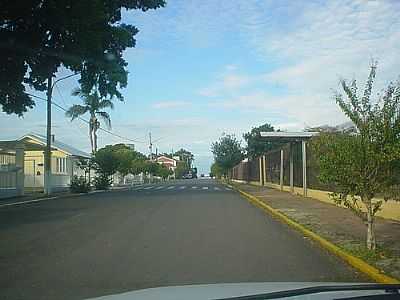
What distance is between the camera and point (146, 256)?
10.7m

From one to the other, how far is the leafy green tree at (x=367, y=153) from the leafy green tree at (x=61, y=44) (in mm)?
15147

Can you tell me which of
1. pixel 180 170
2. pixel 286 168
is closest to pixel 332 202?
pixel 286 168

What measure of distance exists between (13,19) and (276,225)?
1491 cm

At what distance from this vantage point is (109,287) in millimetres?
7852

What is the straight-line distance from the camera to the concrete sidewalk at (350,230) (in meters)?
9.67

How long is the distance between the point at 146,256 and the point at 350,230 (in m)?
5.77

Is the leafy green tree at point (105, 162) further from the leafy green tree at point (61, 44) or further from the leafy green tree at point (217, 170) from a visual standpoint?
the leafy green tree at point (217, 170)

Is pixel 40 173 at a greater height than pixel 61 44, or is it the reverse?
pixel 61 44

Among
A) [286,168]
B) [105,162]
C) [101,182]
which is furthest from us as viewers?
[101,182]

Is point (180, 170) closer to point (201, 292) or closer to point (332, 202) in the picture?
point (332, 202)

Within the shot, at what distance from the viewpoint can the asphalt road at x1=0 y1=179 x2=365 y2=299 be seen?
8273 millimetres

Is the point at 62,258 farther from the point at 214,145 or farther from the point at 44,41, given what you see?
the point at 214,145

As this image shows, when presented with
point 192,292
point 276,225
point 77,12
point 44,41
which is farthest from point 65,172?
point 192,292

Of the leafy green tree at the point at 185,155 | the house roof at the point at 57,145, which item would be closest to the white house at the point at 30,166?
the house roof at the point at 57,145
